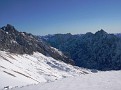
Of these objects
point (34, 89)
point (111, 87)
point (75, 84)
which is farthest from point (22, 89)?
point (111, 87)

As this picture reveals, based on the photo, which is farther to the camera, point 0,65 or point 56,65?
point 56,65

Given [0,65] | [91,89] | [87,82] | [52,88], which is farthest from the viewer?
[0,65]

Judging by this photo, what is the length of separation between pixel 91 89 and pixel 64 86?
301 cm

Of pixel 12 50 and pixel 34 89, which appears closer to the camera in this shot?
pixel 34 89

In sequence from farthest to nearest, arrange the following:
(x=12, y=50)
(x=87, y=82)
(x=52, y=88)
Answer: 1. (x=12, y=50)
2. (x=87, y=82)
3. (x=52, y=88)

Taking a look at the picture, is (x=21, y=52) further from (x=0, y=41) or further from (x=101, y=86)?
(x=101, y=86)

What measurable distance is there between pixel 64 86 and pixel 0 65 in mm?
100961

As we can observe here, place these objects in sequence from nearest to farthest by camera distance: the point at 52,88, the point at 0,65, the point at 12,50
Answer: the point at 52,88, the point at 0,65, the point at 12,50

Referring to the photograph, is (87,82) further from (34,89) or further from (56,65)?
(56,65)

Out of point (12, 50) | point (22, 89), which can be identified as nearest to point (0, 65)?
point (12, 50)

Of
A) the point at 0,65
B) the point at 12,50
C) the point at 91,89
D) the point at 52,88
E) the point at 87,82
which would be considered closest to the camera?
the point at 91,89

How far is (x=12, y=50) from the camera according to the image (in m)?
186

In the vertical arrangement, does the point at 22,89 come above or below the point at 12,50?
below

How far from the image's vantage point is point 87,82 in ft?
77.2
